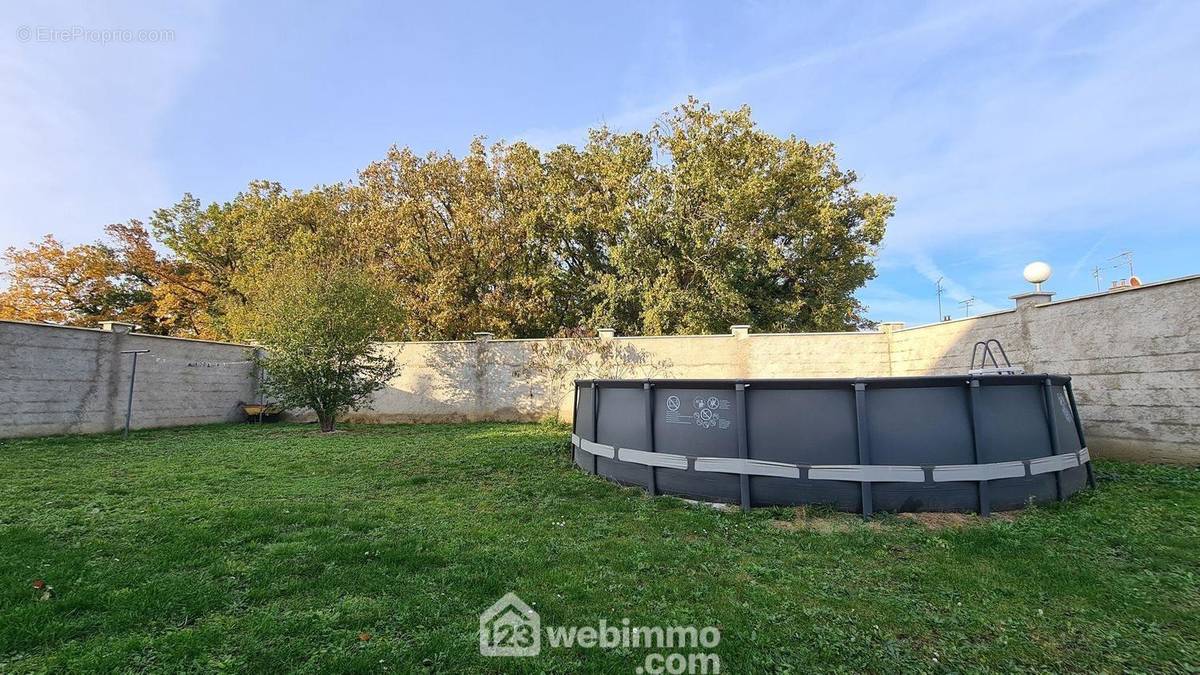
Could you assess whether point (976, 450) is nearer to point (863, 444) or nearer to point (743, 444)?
point (863, 444)

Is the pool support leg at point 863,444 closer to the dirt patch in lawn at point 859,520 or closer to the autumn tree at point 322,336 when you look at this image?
the dirt patch in lawn at point 859,520

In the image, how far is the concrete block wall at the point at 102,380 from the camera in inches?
392

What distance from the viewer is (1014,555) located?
11.0 ft

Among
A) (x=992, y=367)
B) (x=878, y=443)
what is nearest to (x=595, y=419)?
(x=878, y=443)

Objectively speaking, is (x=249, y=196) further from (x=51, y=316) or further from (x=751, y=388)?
(x=751, y=388)

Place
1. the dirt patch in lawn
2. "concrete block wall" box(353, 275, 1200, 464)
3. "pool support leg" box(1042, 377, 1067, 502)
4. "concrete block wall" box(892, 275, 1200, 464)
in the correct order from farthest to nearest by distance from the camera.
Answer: "concrete block wall" box(353, 275, 1200, 464) < "concrete block wall" box(892, 275, 1200, 464) < "pool support leg" box(1042, 377, 1067, 502) < the dirt patch in lawn

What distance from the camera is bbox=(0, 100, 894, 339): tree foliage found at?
16.4 metres

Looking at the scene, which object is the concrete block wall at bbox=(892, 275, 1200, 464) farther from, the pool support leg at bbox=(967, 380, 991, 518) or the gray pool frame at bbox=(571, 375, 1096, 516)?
the pool support leg at bbox=(967, 380, 991, 518)

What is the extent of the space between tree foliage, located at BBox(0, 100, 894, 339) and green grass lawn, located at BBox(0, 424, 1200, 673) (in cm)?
1126

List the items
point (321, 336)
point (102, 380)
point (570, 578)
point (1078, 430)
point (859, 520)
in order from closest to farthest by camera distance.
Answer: point (570, 578)
point (859, 520)
point (1078, 430)
point (102, 380)
point (321, 336)

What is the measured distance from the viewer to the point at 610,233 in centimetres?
1833

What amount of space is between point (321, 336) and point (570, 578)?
10.9 meters

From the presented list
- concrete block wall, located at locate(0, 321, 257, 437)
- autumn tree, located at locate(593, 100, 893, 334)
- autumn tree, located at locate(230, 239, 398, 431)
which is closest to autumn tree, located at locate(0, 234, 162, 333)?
concrete block wall, located at locate(0, 321, 257, 437)

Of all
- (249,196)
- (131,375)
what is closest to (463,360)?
Result: (131,375)
